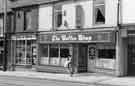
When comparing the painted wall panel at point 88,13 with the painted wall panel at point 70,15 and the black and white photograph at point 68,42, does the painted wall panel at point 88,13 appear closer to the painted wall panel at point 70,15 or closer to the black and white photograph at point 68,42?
the black and white photograph at point 68,42

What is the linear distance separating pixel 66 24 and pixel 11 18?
8440 millimetres

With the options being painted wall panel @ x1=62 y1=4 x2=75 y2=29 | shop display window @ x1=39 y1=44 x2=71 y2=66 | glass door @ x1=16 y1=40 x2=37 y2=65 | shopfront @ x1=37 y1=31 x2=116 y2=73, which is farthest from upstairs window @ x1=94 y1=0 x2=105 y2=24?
glass door @ x1=16 y1=40 x2=37 y2=65

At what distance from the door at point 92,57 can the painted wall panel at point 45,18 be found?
5142 millimetres

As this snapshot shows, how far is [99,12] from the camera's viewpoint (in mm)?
23453

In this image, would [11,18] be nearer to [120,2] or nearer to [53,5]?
[53,5]

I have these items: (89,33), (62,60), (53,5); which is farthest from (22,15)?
(89,33)

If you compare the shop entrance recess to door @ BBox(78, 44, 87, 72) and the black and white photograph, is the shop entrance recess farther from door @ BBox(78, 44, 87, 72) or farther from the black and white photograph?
door @ BBox(78, 44, 87, 72)

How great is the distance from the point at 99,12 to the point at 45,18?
6.35 m

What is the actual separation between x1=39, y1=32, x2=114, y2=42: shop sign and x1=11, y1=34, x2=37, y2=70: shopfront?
1800mm

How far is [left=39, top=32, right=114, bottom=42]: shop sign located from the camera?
877 inches

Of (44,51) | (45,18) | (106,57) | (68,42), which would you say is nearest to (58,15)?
(45,18)

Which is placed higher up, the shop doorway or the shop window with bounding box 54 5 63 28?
the shop window with bounding box 54 5 63 28

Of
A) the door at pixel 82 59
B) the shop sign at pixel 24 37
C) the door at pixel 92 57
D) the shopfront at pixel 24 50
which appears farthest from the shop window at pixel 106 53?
the shop sign at pixel 24 37

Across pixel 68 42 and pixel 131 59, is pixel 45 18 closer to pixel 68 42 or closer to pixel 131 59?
pixel 68 42
